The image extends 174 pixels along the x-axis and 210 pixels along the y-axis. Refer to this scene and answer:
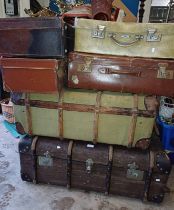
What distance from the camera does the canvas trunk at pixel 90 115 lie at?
5.26 ft

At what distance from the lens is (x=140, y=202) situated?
5.84ft

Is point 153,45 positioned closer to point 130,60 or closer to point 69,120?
point 130,60

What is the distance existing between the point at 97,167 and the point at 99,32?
1042 millimetres

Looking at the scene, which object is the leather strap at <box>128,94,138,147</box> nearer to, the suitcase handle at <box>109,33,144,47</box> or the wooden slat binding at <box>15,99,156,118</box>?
the wooden slat binding at <box>15,99,156,118</box>

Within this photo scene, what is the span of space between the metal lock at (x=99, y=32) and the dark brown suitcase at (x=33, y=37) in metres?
0.21

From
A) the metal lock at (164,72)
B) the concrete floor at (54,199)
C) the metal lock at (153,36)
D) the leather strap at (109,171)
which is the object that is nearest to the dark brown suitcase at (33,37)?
the metal lock at (153,36)

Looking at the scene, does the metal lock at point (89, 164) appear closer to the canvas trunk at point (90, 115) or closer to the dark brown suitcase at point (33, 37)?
the canvas trunk at point (90, 115)


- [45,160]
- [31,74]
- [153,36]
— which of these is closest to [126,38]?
[153,36]

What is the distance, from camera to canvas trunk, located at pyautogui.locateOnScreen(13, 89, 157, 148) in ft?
5.26

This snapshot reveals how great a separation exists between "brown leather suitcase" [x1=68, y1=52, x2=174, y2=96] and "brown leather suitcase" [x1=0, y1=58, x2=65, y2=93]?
0.55 ft

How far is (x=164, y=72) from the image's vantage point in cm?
156

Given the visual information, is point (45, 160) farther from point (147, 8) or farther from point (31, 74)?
point (147, 8)

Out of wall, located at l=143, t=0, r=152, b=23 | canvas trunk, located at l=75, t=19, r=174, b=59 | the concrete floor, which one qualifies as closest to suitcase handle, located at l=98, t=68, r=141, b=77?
canvas trunk, located at l=75, t=19, r=174, b=59

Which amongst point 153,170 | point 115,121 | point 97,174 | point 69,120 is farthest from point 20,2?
point 153,170
